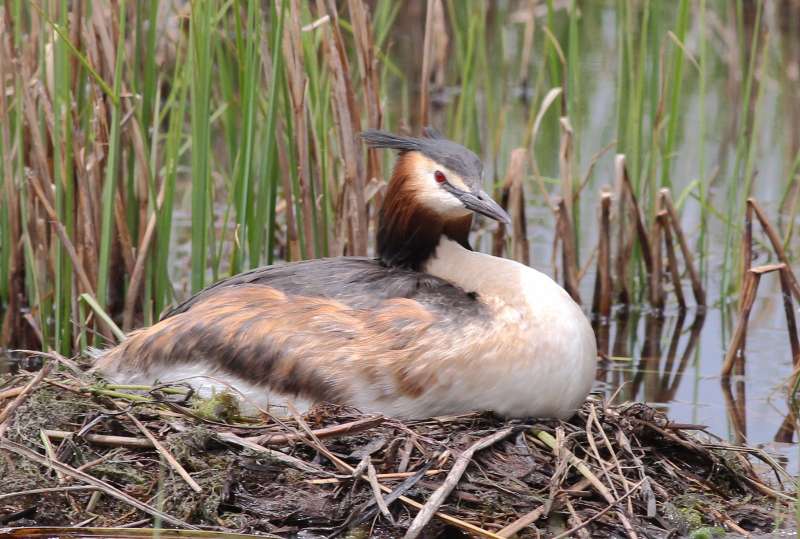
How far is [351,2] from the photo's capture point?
250 inches

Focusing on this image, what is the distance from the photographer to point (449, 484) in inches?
184

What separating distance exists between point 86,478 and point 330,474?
81 cm

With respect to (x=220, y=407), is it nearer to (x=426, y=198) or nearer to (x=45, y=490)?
(x=45, y=490)

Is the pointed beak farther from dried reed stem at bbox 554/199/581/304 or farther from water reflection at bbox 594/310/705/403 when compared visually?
dried reed stem at bbox 554/199/581/304

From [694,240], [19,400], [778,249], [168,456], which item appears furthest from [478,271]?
[694,240]

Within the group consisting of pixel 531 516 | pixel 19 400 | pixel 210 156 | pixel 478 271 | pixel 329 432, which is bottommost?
pixel 531 516

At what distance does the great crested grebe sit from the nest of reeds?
0.12 meters

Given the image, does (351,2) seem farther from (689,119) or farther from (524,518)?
(689,119)

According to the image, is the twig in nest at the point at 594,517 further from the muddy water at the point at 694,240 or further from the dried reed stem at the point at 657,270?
the dried reed stem at the point at 657,270

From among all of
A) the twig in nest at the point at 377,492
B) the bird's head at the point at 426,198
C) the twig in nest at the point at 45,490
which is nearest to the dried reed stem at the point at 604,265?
the bird's head at the point at 426,198

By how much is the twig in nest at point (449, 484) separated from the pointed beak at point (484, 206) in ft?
2.55

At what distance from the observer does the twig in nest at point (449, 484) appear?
179 inches

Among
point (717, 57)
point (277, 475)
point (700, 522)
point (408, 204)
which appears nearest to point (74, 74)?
point (408, 204)

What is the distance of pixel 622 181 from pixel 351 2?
1.91 metres
